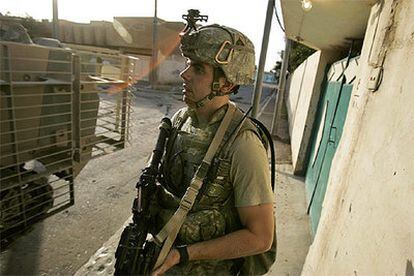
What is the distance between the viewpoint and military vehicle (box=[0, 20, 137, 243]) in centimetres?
255

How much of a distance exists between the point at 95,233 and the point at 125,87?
195cm

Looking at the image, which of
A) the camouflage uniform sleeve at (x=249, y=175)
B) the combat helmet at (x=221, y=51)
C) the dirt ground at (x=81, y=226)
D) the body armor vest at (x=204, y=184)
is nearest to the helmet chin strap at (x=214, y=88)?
the combat helmet at (x=221, y=51)

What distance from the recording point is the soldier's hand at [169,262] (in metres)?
1.44

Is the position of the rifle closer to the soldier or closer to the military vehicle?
the soldier

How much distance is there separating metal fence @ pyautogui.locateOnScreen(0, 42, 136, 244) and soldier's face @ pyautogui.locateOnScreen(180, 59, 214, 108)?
1.66 metres

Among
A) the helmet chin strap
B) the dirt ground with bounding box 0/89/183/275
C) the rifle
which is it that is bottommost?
the dirt ground with bounding box 0/89/183/275

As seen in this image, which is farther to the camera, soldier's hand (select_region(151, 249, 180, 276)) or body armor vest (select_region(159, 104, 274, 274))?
body armor vest (select_region(159, 104, 274, 274))

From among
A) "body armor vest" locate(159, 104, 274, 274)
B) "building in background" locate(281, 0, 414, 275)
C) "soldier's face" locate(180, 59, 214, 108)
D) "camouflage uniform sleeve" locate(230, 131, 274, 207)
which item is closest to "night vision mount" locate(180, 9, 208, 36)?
"soldier's face" locate(180, 59, 214, 108)

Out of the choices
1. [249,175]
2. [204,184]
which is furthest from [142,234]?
[249,175]

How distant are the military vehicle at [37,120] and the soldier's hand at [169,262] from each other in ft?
6.00

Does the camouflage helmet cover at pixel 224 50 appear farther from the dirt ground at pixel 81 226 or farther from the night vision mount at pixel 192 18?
the dirt ground at pixel 81 226

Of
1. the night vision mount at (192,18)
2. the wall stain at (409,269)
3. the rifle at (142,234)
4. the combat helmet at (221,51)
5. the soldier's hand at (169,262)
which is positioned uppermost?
the night vision mount at (192,18)

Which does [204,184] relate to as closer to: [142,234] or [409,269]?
[142,234]

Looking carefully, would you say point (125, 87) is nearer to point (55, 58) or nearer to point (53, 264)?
point (55, 58)
